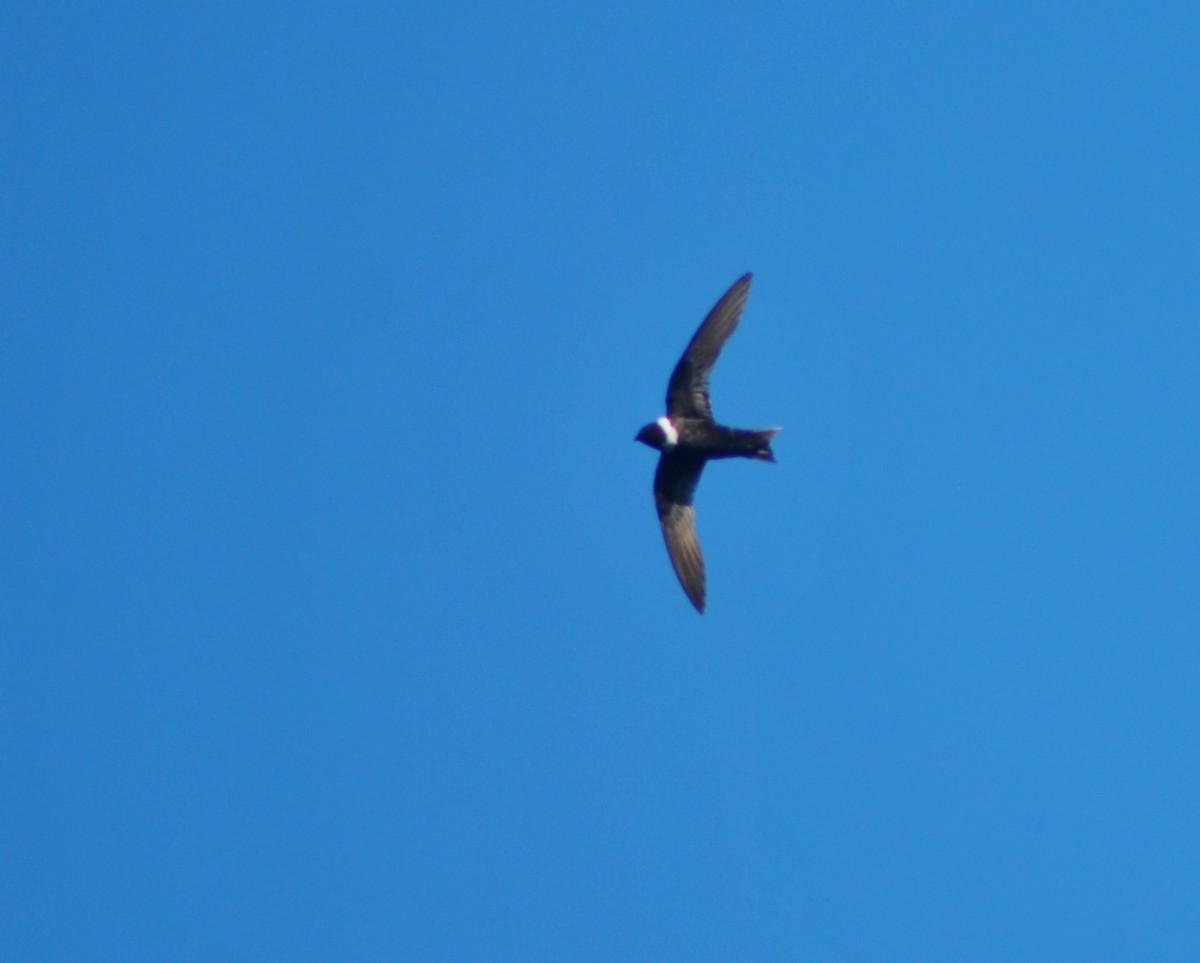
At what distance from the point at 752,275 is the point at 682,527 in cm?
211

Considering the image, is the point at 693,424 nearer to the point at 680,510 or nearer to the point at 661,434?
the point at 661,434

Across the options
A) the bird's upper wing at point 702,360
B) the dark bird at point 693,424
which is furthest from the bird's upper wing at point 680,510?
the bird's upper wing at point 702,360

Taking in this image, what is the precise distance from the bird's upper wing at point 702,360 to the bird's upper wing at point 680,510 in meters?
0.41

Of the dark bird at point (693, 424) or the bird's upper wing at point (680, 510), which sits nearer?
the dark bird at point (693, 424)

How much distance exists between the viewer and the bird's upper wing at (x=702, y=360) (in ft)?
42.2

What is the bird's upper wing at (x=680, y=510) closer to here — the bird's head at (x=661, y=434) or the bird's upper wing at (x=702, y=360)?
the bird's head at (x=661, y=434)

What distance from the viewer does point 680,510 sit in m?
13.2

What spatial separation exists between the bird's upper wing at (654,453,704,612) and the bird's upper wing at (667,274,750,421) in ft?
1.34

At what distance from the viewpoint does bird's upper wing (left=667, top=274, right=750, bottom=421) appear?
42.2 ft

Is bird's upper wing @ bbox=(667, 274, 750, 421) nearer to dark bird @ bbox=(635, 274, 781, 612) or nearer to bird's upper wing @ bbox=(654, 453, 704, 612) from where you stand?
dark bird @ bbox=(635, 274, 781, 612)

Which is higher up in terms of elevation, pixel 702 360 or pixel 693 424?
Answer: pixel 702 360

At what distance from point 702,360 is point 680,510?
49.4 inches

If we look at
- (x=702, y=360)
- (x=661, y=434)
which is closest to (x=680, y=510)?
(x=661, y=434)

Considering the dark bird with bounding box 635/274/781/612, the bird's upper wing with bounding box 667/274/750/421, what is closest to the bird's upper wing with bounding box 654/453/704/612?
the dark bird with bounding box 635/274/781/612
